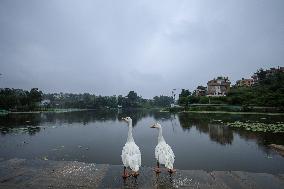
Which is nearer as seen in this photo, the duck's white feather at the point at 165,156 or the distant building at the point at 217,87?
the duck's white feather at the point at 165,156

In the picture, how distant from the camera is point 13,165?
9.03m

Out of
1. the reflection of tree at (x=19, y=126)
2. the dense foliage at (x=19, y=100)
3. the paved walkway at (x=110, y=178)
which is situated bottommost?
the reflection of tree at (x=19, y=126)

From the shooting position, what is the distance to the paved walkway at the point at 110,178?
7.27m

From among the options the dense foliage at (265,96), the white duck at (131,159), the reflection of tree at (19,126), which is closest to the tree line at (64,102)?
the reflection of tree at (19,126)

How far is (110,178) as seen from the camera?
7.84 m

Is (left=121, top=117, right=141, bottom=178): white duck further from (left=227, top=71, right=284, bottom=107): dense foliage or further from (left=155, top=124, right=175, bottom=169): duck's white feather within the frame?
(left=227, top=71, right=284, bottom=107): dense foliage

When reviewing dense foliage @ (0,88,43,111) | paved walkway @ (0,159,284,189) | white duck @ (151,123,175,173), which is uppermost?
dense foliage @ (0,88,43,111)

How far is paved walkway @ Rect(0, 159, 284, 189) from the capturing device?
7.27 m

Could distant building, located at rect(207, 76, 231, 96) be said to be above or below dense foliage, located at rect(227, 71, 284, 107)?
above

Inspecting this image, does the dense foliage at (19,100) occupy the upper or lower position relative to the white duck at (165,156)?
upper

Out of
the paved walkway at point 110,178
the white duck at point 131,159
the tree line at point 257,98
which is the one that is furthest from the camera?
the tree line at point 257,98

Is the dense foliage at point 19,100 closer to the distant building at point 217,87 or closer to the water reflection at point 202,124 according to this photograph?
the water reflection at point 202,124

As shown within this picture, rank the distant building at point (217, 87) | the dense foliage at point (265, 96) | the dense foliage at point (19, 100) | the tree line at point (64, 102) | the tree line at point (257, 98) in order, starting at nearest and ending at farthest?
the dense foliage at point (265, 96), the tree line at point (257, 98), the dense foliage at point (19, 100), the tree line at point (64, 102), the distant building at point (217, 87)

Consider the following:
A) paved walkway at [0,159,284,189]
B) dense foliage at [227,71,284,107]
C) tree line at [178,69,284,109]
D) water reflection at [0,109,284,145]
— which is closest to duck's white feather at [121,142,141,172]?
paved walkway at [0,159,284,189]
